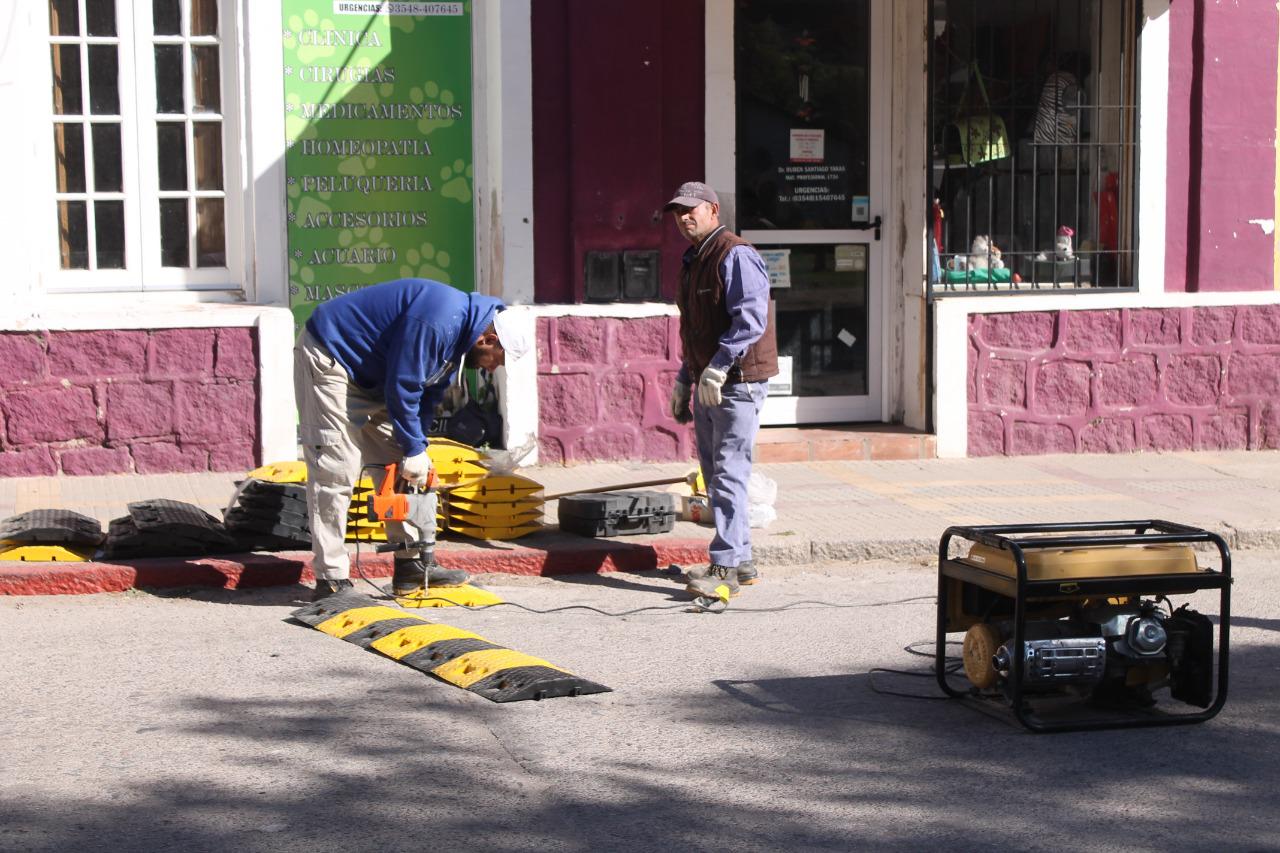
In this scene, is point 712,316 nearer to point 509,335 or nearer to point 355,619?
point 509,335

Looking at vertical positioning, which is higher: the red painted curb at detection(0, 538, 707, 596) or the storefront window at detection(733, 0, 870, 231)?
the storefront window at detection(733, 0, 870, 231)

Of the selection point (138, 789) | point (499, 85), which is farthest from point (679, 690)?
point (499, 85)

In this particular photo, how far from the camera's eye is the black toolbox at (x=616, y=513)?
28.4 feet

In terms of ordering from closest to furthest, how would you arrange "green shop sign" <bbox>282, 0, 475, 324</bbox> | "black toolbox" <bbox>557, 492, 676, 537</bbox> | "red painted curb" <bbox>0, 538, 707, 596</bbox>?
1. "red painted curb" <bbox>0, 538, 707, 596</bbox>
2. "black toolbox" <bbox>557, 492, 676, 537</bbox>
3. "green shop sign" <bbox>282, 0, 475, 324</bbox>

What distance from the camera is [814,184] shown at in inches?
449

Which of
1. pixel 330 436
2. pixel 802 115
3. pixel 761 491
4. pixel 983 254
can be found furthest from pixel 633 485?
pixel 983 254

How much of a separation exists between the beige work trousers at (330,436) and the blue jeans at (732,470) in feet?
4.43

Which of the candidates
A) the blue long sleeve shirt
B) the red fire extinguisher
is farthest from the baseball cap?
the red fire extinguisher

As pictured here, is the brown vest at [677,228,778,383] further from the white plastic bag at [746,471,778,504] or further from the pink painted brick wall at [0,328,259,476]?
the pink painted brick wall at [0,328,259,476]

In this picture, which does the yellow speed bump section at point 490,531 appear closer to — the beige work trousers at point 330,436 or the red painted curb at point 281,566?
the red painted curb at point 281,566

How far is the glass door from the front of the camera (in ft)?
36.9

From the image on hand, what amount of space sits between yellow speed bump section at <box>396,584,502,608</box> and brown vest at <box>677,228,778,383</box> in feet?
4.99

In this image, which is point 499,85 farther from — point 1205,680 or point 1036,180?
point 1205,680

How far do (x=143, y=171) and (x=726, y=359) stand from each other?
4743mm
